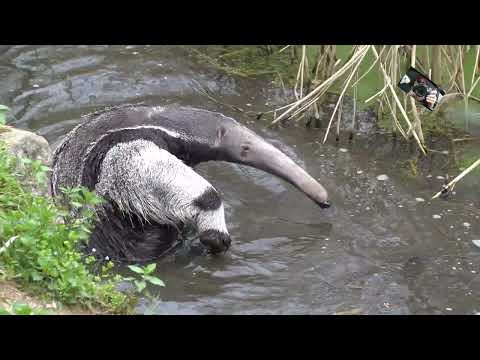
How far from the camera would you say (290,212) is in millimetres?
6828

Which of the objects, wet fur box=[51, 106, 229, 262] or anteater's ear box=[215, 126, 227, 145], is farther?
anteater's ear box=[215, 126, 227, 145]

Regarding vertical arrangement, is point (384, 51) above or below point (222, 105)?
above

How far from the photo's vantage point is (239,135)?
6.14 meters

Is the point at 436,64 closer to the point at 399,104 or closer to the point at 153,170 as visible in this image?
the point at 399,104

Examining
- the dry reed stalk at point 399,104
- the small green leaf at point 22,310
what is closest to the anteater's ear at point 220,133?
the dry reed stalk at point 399,104

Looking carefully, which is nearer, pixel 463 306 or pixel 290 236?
pixel 463 306

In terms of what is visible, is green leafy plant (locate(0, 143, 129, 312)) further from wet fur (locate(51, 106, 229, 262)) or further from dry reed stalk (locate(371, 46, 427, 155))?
dry reed stalk (locate(371, 46, 427, 155))

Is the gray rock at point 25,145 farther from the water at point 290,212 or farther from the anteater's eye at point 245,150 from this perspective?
the anteater's eye at point 245,150

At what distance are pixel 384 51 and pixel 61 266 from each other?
14.8ft

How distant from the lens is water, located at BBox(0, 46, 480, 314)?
18.1ft

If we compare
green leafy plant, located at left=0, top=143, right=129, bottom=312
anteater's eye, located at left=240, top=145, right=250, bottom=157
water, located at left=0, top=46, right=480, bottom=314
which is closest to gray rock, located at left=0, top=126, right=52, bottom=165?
water, located at left=0, top=46, right=480, bottom=314
